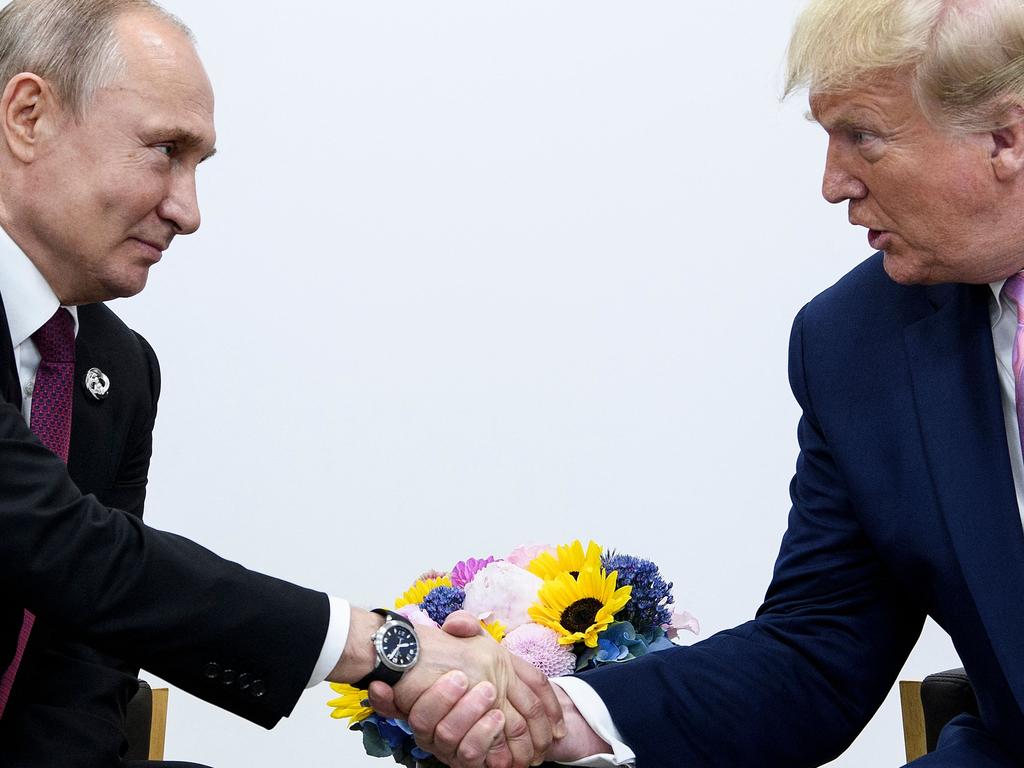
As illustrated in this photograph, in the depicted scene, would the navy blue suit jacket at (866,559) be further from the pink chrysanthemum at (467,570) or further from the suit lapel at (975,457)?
the pink chrysanthemum at (467,570)

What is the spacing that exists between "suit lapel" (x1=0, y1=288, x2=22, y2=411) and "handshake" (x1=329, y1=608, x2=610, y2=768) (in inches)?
20.7

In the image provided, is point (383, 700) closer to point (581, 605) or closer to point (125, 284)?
point (581, 605)

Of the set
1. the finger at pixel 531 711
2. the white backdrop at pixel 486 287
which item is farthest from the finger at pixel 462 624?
the white backdrop at pixel 486 287

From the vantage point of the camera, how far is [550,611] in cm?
171

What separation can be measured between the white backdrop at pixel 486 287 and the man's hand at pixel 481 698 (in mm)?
1380

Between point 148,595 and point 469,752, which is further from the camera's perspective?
point 469,752

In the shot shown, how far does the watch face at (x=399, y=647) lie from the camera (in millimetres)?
1778

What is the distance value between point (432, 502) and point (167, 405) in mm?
668

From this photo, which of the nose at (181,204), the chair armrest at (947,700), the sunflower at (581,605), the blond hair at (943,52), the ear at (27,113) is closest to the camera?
the blond hair at (943,52)

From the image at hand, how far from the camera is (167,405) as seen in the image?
127 inches

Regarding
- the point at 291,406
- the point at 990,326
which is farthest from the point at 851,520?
the point at 291,406

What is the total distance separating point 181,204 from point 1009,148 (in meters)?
1.10

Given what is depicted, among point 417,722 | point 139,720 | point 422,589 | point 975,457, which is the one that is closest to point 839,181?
point 975,457

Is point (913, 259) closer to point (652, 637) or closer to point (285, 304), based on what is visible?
point (652, 637)
